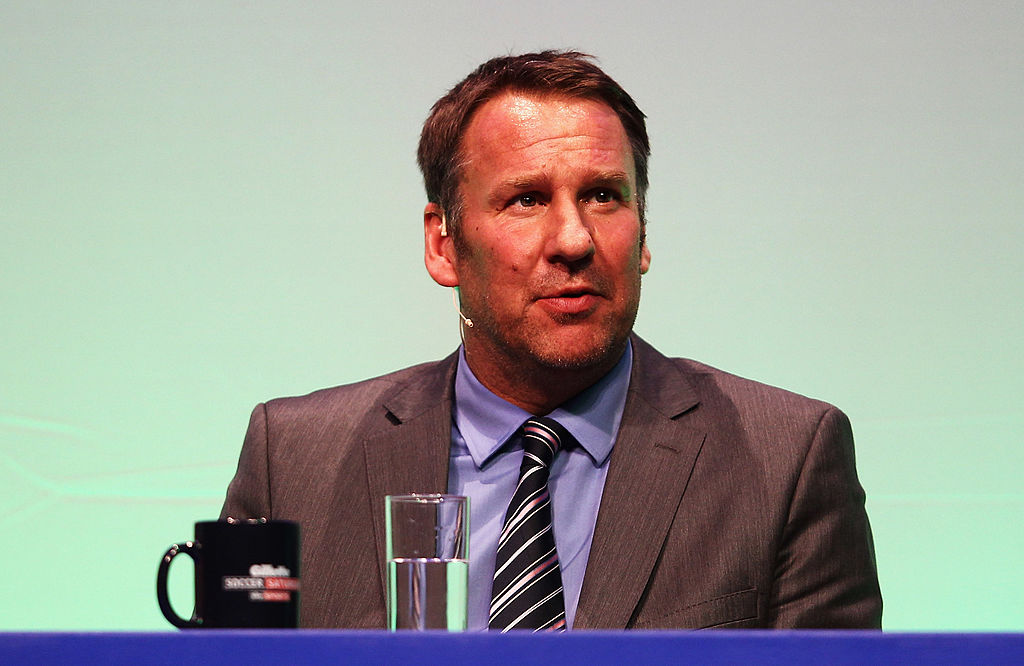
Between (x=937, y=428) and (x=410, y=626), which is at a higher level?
(x=937, y=428)

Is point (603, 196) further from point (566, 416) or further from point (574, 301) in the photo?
point (566, 416)

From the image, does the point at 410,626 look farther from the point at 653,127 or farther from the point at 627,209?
the point at 653,127

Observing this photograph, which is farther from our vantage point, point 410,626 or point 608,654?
point 410,626

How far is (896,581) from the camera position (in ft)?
8.92

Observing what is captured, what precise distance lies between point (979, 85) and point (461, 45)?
Result: 114 cm

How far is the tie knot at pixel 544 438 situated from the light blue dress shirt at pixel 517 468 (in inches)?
0.6

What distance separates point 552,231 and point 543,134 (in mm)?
182

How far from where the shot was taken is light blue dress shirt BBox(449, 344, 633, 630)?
6.71 feet

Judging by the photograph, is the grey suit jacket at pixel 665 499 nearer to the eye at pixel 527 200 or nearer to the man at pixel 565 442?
the man at pixel 565 442

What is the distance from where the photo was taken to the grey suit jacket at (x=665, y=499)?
1999 mm

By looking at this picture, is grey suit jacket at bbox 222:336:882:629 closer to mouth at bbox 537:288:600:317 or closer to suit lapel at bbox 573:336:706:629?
suit lapel at bbox 573:336:706:629

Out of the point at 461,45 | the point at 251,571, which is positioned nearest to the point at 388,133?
the point at 461,45

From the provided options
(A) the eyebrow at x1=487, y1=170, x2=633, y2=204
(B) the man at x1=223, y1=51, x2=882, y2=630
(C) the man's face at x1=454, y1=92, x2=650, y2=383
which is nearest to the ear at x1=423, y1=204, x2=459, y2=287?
(B) the man at x1=223, y1=51, x2=882, y2=630

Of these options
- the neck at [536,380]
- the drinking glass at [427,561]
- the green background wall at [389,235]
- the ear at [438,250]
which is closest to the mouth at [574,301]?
the neck at [536,380]
